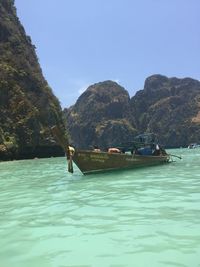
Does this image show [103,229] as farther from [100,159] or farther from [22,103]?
[22,103]

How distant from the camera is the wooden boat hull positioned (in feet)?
90.7

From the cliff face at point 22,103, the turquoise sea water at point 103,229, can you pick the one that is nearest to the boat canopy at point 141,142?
the turquoise sea water at point 103,229

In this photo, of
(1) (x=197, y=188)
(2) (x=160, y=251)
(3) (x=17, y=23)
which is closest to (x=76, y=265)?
(2) (x=160, y=251)

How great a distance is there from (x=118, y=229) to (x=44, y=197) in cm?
726

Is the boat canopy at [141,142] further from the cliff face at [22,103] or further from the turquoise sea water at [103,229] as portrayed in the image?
the cliff face at [22,103]

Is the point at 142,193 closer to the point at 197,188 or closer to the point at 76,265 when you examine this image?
the point at 197,188

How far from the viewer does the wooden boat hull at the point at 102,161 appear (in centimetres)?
2766

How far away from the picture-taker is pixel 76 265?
7.93 metres

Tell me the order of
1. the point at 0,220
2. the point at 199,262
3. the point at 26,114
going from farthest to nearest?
1. the point at 26,114
2. the point at 0,220
3. the point at 199,262

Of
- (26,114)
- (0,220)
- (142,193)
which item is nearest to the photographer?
(0,220)

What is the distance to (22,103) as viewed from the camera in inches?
3110

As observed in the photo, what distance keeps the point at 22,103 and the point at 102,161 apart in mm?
52502

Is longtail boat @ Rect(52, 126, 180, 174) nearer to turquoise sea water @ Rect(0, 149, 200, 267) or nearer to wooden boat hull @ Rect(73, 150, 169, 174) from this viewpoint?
wooden boat hull @ Rect(73, 150, 169, 174)

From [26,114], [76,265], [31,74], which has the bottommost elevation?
[76,265]
